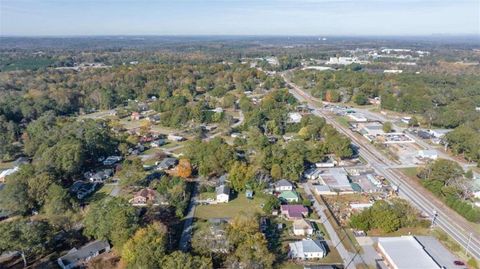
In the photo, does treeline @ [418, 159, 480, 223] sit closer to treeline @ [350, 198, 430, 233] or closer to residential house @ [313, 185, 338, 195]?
treeline @ [350, 198, 430, 233]

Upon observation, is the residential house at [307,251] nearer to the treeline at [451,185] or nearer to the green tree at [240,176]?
the green tree at [240,176]

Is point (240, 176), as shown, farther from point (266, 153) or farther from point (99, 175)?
point (99, 175)

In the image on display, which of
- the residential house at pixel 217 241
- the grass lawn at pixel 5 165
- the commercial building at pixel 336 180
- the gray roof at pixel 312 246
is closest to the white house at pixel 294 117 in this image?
the commercial building at pixel 336 180

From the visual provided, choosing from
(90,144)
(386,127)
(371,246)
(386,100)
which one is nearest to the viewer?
(371,246)

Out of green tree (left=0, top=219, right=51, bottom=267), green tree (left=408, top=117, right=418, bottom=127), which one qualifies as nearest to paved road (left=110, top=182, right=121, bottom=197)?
green tree (left=0, top=219, right=51, bottom=267)

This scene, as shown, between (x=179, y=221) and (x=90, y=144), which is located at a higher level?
(x=90, y=144)

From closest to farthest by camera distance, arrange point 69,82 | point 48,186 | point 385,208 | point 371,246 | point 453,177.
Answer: point 371,246, point 385,208, point 48,186, point 453,177, point 69,82

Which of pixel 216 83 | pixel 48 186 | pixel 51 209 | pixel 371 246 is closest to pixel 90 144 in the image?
pixel 48 186

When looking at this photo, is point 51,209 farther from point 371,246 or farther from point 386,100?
point 386,100
